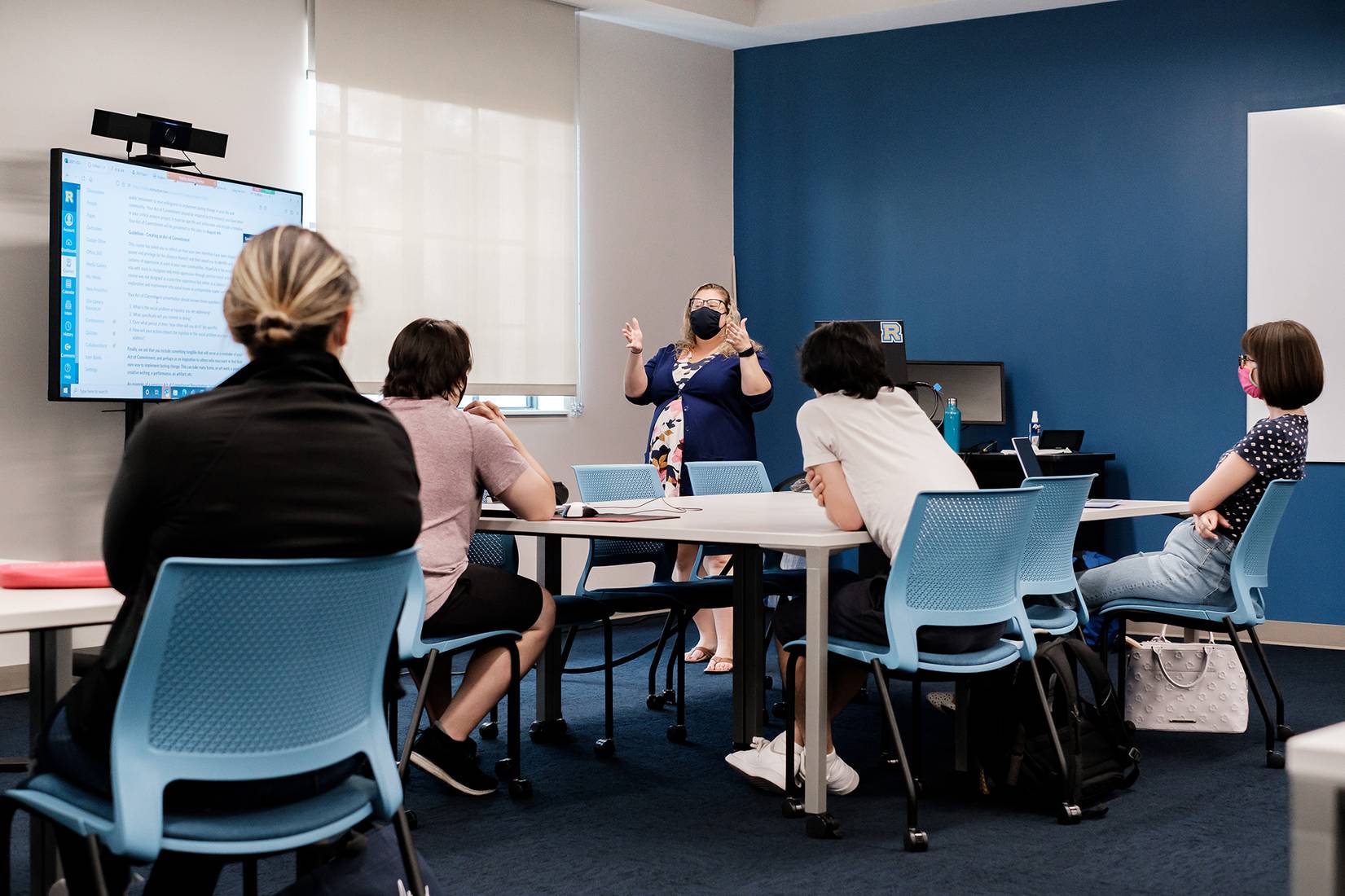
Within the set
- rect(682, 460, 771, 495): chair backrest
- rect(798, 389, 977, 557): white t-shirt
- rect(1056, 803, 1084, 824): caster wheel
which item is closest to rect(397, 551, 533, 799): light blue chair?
rect(798, 389, 977, 557): white t-shirt

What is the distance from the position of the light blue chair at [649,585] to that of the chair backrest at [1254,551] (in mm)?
1544

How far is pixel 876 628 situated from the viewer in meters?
3.10

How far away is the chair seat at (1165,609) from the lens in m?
3.88

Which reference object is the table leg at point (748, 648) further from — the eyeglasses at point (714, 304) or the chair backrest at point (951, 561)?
the eyeglasses at point (714, 304)

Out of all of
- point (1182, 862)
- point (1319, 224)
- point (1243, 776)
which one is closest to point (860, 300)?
point (1319, 224)

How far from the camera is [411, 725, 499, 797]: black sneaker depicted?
3.39 meters

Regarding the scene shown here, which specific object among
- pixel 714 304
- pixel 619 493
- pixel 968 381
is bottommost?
pixel 619 493

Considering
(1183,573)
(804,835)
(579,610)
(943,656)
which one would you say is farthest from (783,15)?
(804,835)

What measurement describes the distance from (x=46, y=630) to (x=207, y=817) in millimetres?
441

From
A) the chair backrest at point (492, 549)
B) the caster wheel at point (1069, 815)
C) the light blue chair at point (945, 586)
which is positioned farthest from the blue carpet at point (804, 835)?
the chair backrest at point (492, 549)

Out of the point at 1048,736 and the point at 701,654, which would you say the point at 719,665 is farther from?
the point at 1048,736

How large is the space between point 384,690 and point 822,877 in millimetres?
1243

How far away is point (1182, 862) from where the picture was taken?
288cm

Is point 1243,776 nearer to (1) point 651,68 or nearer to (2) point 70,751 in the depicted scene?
(2) point 70,751
